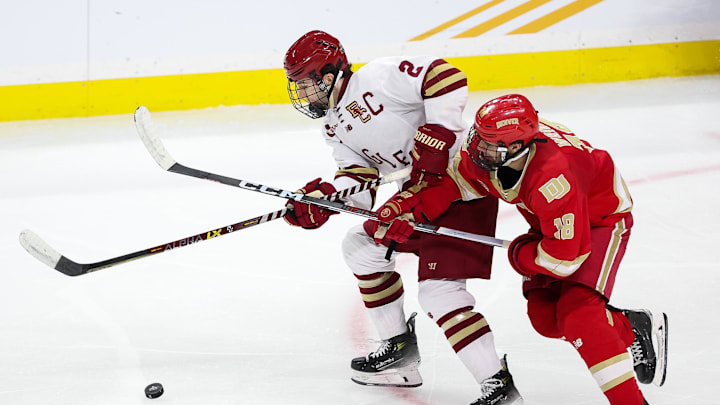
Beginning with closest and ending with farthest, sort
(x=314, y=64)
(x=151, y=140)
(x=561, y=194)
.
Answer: (x=561, y=194), (x=314, y=64), (x=151, y=140)

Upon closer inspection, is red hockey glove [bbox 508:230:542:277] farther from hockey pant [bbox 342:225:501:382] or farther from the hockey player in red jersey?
hockey pant [bbox 342:225:501:382]

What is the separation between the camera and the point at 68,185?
168 inches

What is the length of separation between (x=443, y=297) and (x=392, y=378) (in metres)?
0.40

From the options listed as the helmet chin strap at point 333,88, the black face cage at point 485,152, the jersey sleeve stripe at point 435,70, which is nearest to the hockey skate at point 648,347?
the black face cage at point 485,152

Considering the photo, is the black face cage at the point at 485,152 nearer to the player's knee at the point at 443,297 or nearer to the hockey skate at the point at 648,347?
the player's knee at the point at 443,297

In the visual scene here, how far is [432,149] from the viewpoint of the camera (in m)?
2.18

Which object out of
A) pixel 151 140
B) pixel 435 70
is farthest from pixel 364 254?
pixel 151 140

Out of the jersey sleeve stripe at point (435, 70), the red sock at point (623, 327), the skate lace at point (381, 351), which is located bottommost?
the skate lace at point (381, 351)

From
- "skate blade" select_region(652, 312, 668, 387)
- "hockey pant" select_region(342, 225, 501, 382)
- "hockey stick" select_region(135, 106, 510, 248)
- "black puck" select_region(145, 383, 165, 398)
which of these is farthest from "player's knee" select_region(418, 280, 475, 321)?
"black puck" select_region(145, 383, 165, 398)

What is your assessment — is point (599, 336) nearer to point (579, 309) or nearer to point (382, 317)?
point (579, 309)

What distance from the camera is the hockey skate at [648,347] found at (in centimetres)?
214

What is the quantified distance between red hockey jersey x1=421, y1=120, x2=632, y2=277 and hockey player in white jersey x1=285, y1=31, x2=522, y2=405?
16cm

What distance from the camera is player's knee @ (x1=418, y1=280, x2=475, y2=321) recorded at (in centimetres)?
216

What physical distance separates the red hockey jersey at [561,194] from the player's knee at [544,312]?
0.11 meters
